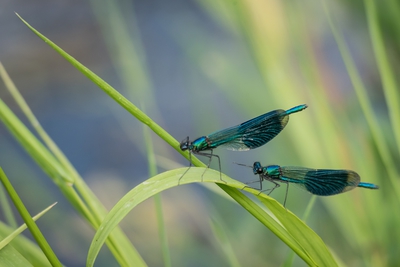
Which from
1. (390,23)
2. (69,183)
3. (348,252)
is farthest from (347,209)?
(69,183)

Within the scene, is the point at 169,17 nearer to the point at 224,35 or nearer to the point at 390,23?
the point at 224,35

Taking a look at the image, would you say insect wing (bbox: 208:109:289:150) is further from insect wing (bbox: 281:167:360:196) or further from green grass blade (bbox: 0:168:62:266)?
green grass blade (bbox: 0:168:62:266)

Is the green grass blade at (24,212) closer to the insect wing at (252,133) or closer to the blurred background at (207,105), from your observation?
the insect wing at (252,133)

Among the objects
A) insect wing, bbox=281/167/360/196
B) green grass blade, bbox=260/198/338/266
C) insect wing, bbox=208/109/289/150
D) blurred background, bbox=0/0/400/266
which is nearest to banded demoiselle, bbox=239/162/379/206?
insect wing, bbox=281/167/360/196

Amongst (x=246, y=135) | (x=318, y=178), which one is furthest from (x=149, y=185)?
(x=318, y=178)

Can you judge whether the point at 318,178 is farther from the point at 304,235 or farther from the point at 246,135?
the point at 304,235
